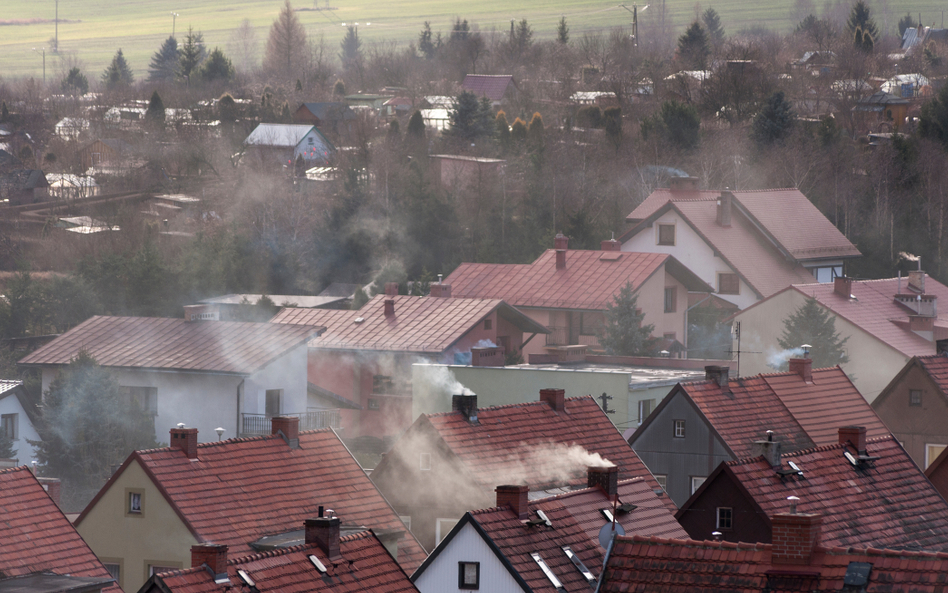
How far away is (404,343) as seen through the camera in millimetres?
47625

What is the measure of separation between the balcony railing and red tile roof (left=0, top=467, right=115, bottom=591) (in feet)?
68.0

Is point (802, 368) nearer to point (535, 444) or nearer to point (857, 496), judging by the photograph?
point (535, 444)

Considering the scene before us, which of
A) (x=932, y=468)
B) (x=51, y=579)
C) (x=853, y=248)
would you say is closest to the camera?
(x=51, y=579)

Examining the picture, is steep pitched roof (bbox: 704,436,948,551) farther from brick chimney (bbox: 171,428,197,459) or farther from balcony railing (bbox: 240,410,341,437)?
balcony railing (bbox: 240,410,341,437)

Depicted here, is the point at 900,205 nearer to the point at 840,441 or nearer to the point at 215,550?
the point at 840,441

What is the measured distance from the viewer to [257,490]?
2466 centimetres

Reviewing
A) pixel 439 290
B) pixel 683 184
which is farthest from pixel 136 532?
pixel 683 184

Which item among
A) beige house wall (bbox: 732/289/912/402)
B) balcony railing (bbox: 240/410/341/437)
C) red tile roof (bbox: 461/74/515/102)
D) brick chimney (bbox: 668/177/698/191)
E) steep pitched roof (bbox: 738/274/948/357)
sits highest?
red tile roof (bbox: 461/74/515/102)

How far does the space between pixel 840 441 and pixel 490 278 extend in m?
34.8

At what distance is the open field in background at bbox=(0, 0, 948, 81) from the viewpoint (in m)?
158

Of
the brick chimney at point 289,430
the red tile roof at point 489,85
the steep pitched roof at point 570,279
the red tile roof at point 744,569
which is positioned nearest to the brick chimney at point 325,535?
the red tile roof at point 744,569

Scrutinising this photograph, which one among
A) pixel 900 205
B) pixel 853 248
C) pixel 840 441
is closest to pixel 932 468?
pixel 840 441

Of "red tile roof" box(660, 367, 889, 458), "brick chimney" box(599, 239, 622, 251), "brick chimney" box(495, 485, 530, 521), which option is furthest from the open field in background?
"brick chimney" box(495, 485, 530, 521)

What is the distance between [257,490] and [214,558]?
25.7 ft
